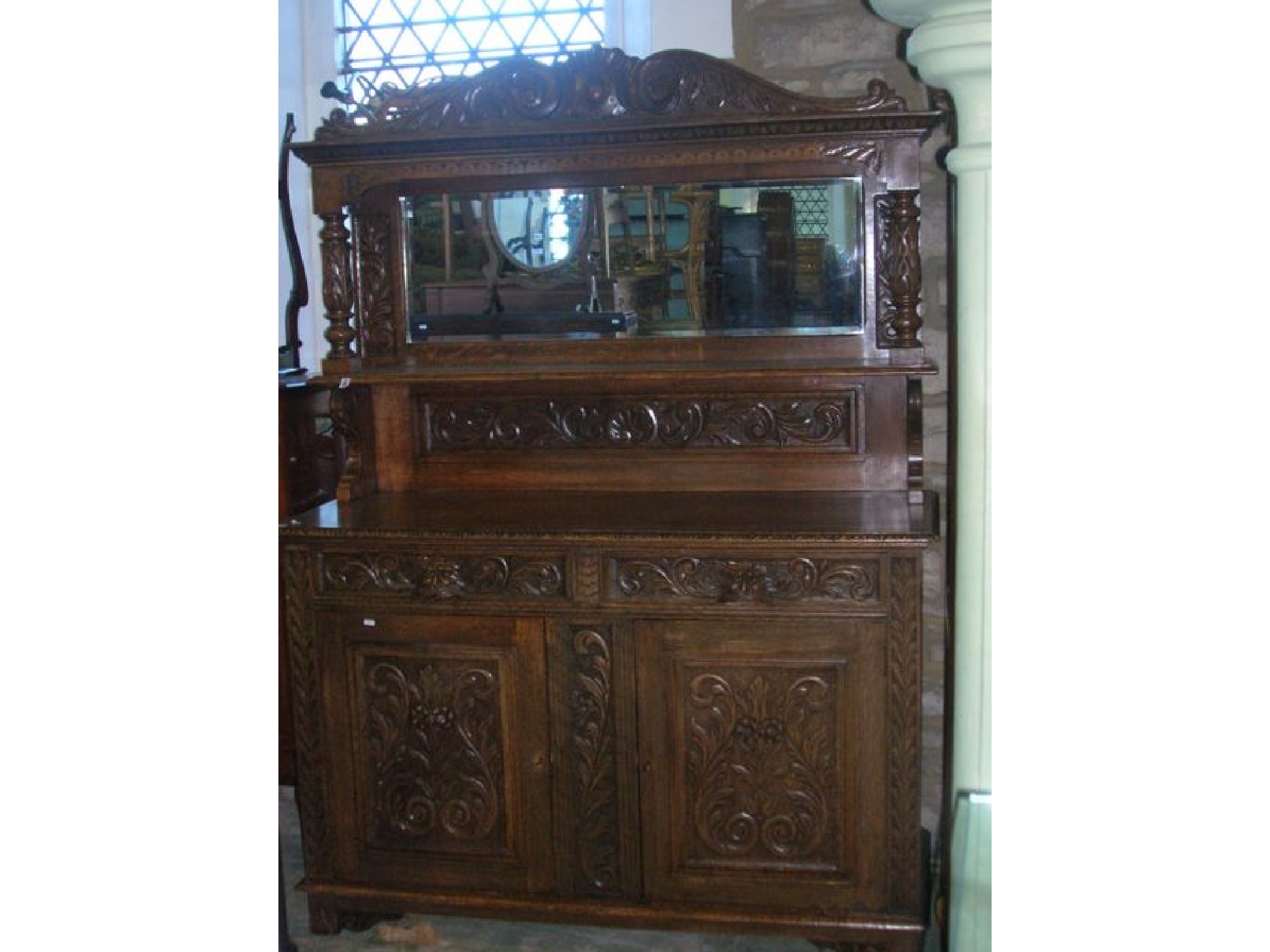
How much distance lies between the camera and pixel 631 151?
94.4 inches

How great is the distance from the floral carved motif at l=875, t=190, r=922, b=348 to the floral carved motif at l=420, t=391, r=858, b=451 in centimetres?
17

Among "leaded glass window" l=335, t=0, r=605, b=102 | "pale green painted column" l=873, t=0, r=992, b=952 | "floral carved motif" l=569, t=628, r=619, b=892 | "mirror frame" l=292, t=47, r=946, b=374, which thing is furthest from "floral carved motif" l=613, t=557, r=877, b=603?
"leaded glass window" l=335, t=0, r=605, b=102

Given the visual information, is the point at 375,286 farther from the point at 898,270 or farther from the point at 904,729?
the point at 904,729

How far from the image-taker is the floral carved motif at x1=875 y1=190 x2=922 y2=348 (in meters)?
2.35

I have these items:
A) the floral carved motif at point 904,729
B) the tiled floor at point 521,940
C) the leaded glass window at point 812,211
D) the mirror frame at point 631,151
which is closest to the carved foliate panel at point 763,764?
the floral carved motif at point 904,729

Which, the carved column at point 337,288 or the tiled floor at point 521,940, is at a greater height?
the carved column at point 337,288

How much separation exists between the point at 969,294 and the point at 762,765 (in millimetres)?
1093

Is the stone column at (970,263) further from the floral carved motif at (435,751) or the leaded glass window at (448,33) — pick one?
the leaded glass window at (448,33)

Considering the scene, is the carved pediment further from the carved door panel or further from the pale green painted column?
the carved door panel

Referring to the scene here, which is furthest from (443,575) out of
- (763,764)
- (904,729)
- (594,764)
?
(904,729)

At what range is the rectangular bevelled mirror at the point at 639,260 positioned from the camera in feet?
7.91

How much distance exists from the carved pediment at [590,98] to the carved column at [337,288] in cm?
19
